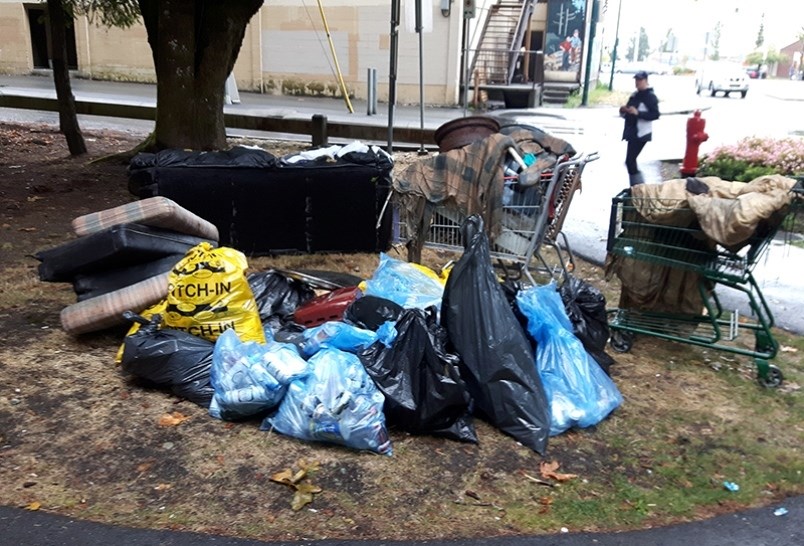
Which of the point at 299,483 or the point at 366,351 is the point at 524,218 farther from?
the point at 299,483

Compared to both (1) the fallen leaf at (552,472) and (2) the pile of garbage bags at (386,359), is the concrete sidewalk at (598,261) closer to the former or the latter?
(1) the fallen leaf at (552,472)

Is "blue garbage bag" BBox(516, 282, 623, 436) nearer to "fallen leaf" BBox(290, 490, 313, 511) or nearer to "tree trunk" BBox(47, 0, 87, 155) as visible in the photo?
"fallen leaf" BBox(290, 490, 313, 511)

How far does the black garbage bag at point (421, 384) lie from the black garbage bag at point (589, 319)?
3.61 feet

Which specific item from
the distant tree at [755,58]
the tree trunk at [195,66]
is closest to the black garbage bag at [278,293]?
the tree trunk at [195,66]

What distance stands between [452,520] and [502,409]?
81cm

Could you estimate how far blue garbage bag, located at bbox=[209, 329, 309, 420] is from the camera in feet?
12.2

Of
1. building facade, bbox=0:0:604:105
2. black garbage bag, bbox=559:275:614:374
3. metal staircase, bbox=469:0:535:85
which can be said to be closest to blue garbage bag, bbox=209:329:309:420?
black garbage bag, bbox=559:275:614:374

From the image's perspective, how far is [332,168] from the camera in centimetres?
643

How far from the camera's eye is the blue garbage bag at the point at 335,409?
3.57 m

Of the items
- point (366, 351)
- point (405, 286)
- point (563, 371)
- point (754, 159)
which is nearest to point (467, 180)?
point (405, 286)

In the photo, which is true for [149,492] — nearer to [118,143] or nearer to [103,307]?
[103,307]

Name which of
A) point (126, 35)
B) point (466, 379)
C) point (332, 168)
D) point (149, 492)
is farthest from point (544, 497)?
point (126, 35)

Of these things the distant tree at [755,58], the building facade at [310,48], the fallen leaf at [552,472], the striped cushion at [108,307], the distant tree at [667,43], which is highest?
the distant tree at [667,43]

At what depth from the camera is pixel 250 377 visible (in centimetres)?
377
